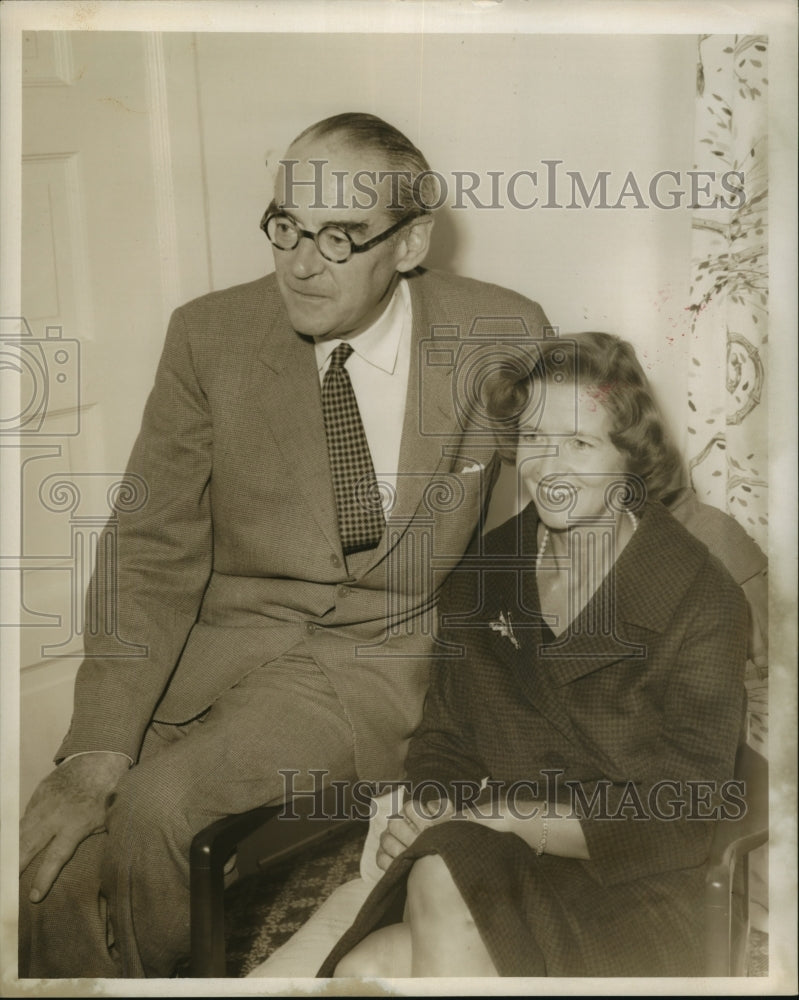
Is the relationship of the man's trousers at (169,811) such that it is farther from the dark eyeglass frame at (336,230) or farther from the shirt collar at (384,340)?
the dark eyeglass frame at (336,230)

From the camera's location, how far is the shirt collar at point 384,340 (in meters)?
1.81

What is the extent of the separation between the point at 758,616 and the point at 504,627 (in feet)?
1.51

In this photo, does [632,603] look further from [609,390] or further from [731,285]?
[731,285]

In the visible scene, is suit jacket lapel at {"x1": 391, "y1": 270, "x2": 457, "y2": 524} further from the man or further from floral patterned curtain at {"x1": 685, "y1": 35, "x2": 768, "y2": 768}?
floral patterned curtain at {"x1": 685, "y1": 35, "x2": 768, "y2": 768}

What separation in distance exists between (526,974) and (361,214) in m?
1.30

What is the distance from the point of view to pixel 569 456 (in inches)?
69.2

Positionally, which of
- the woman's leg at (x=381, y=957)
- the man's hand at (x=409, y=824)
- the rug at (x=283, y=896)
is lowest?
the woman's leg at (x=381, y=957)

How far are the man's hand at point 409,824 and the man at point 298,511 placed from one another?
0.28 feet

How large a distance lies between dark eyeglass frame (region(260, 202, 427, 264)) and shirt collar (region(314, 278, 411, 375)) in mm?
85

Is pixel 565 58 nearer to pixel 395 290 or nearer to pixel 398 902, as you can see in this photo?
pixel 395 290

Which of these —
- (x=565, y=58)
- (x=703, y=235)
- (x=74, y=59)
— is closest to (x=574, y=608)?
(x=703, y=235)

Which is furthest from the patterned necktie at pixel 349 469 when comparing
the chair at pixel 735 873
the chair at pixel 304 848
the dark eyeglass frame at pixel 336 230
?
the chair at pixel 735 873

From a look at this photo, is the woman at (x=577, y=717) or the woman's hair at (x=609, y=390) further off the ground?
the woman's hair at (x=609, y=390)

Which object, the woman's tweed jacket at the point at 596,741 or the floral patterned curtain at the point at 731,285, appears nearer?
the woman's tweed jacket at the point at 596,741
